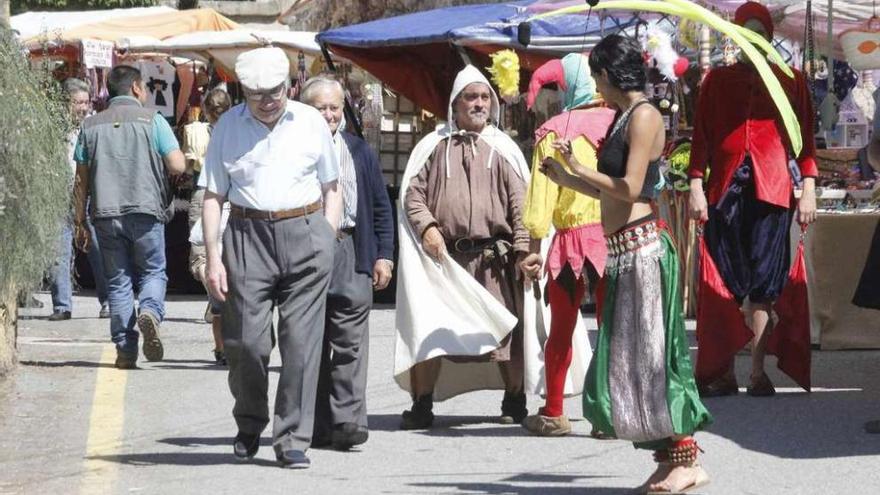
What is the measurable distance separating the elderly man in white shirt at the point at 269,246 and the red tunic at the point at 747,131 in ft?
9.01

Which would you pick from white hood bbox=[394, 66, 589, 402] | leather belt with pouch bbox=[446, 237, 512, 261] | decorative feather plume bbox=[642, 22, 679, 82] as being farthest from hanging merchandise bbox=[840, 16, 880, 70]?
leather belt with pouch bbox=[446, 237, 512, 261]

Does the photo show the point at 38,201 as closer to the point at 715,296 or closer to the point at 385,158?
the point at 715,296

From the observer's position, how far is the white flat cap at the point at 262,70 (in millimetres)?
7879

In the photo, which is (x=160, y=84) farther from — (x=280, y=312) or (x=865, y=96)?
(x=280, y=312)

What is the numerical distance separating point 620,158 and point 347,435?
2.05 meters

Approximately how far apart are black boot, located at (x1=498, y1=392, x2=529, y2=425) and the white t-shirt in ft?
5.91

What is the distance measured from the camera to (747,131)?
32.8 feet

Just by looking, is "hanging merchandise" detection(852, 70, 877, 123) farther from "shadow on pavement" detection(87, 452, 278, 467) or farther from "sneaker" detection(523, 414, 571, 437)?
"shadow on pavement" detection(87, 452, 278, 467)

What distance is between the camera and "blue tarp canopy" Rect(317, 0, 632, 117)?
14797mm

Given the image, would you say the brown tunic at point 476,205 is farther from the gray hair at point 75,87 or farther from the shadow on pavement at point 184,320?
the gray hair at point 75,87

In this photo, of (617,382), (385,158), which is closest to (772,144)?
(617,382)

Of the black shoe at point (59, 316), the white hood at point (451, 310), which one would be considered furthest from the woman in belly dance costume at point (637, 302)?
the black shoe at point (59, 316)

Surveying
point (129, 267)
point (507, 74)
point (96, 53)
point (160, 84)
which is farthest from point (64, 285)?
point (507, 74)

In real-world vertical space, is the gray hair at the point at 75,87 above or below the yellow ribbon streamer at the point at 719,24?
below
